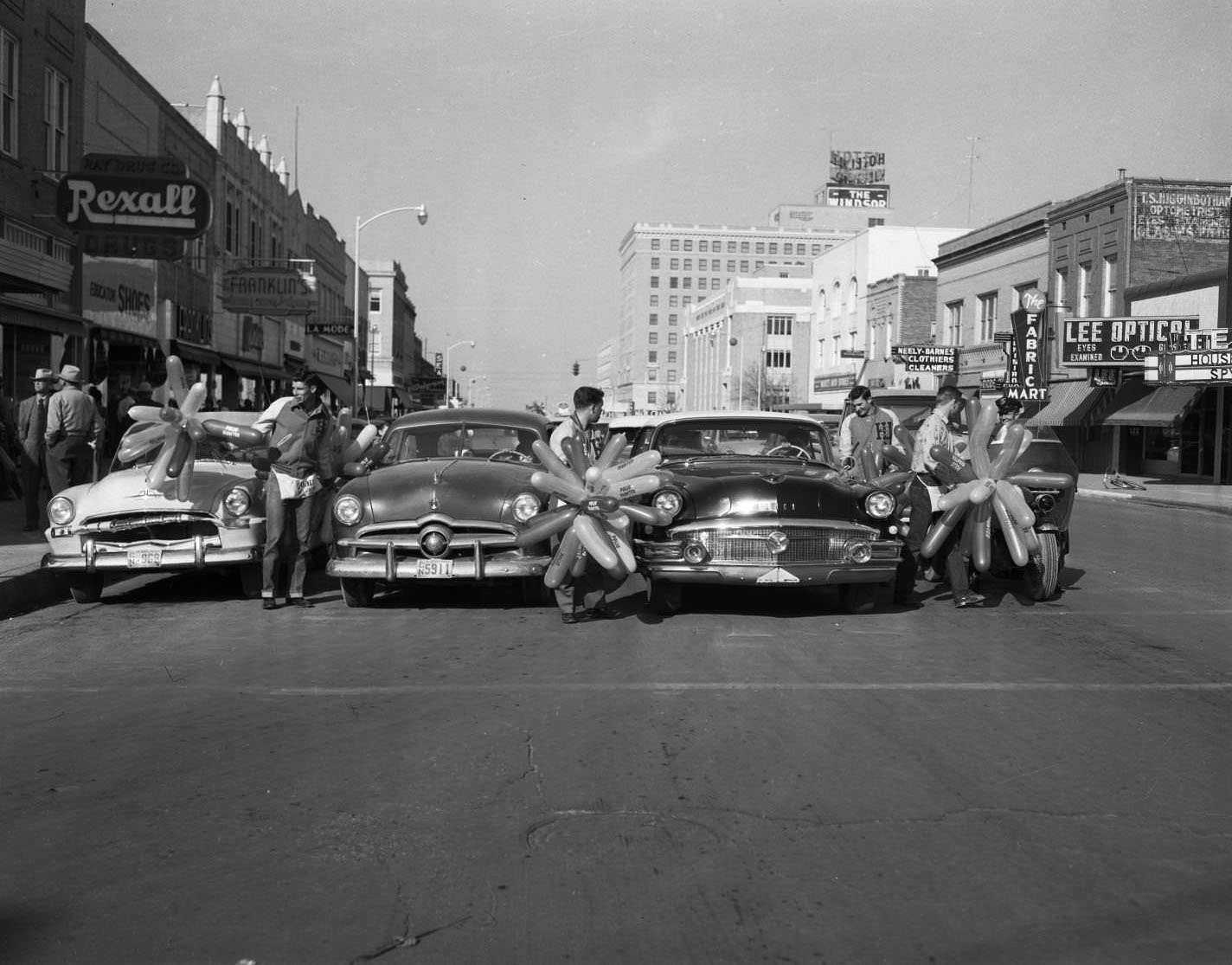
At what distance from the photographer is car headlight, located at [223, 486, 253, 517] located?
926 centimetres

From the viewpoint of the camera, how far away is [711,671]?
6.88 meters

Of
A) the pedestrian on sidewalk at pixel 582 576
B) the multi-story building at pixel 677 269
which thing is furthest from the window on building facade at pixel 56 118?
the multi-story building at pixel 677 269

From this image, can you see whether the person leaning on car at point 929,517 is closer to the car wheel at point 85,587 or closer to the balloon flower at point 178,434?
the balloon flower at point 178,434

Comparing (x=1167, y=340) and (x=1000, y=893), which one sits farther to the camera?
(x=1167, y=340)

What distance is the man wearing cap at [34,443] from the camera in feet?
42.3

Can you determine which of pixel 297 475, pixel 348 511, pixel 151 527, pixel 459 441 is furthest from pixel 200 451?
pixel 348 511

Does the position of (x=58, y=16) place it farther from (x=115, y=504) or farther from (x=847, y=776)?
(x=847, y=776)

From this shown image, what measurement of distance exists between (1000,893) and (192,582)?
858 centimetres

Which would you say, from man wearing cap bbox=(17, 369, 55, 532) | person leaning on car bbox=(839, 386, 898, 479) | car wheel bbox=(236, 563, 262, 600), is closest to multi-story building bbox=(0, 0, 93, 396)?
man wearing cap bbox=(17, 369, 55, 532)

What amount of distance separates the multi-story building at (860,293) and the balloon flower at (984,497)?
46662mm

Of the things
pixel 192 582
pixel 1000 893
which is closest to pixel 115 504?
pixel 192 582

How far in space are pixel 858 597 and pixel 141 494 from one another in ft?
17.9

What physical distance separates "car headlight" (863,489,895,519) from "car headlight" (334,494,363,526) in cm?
366

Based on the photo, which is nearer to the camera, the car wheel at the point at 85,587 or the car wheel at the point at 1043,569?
the car wheel at the point at 1043,569
